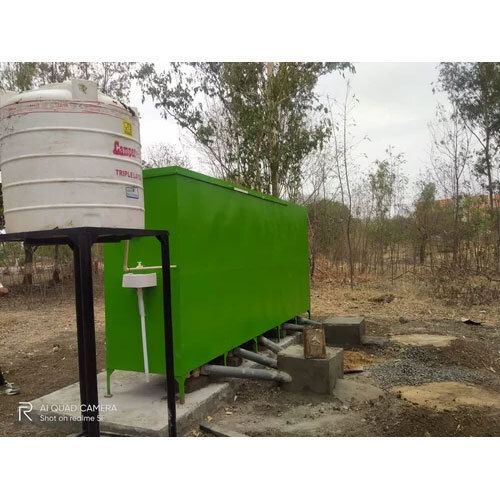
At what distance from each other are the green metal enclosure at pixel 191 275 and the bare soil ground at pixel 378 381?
2.39 feet

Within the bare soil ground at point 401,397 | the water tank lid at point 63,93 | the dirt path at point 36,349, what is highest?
the water tank lid at point 63,93

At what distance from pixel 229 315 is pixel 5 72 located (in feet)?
33.6

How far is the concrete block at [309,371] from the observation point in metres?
4.66

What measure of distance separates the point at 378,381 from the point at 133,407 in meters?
2.73

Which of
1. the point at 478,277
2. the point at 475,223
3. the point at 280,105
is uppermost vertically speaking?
the point at 280,105

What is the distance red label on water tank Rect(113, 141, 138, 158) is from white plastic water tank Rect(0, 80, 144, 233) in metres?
0.02

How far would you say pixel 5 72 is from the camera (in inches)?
450

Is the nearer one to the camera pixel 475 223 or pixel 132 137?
pixel 132 137

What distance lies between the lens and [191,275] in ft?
13.6

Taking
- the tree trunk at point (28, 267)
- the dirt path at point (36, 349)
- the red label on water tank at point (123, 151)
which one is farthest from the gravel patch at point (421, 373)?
the tree trunk at point (28, 267)

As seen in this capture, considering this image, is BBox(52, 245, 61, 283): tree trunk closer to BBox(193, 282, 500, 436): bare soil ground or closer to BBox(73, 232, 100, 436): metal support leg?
BBox(193, 282, 500, 436): bare soil ground

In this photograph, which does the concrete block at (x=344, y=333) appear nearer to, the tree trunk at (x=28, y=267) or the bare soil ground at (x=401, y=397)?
the bare soil ground at (x=401, y=397)

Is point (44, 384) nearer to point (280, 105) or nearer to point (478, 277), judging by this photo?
point (280, 105)

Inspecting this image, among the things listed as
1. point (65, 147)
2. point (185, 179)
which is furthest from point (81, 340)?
point (185, 179)
